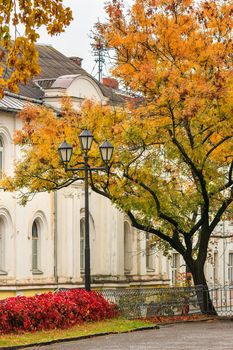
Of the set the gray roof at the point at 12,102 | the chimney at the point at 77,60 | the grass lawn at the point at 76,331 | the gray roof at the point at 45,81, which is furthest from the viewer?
the chimney at the point at 77,60

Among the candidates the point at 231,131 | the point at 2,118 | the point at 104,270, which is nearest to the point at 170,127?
the point at 231,131

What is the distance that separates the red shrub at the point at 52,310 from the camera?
29984 millimetres

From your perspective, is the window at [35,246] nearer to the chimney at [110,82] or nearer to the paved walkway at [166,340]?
the chimney at [110,82]

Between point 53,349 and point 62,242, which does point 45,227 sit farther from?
point 53,349

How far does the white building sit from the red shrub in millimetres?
15612

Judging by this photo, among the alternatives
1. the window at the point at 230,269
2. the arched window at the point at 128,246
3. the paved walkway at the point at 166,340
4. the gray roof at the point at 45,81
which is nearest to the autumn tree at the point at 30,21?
the paved walkway at the point at 166,340

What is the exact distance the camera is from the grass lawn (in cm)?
2798

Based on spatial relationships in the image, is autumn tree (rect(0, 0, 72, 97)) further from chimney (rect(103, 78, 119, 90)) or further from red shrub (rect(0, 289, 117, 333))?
chimney (rect(103, 78, 119, 90))

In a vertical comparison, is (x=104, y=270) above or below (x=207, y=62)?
below

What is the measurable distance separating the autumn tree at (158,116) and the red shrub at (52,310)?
535cm

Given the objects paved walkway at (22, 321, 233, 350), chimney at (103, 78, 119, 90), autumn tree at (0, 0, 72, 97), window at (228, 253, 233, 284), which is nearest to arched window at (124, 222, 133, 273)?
window at (228, 253, 233, 284)

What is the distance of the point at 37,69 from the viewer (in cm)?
1867

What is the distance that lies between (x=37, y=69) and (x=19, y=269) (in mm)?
32682

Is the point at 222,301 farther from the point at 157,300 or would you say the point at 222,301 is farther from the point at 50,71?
the point at 50,71
